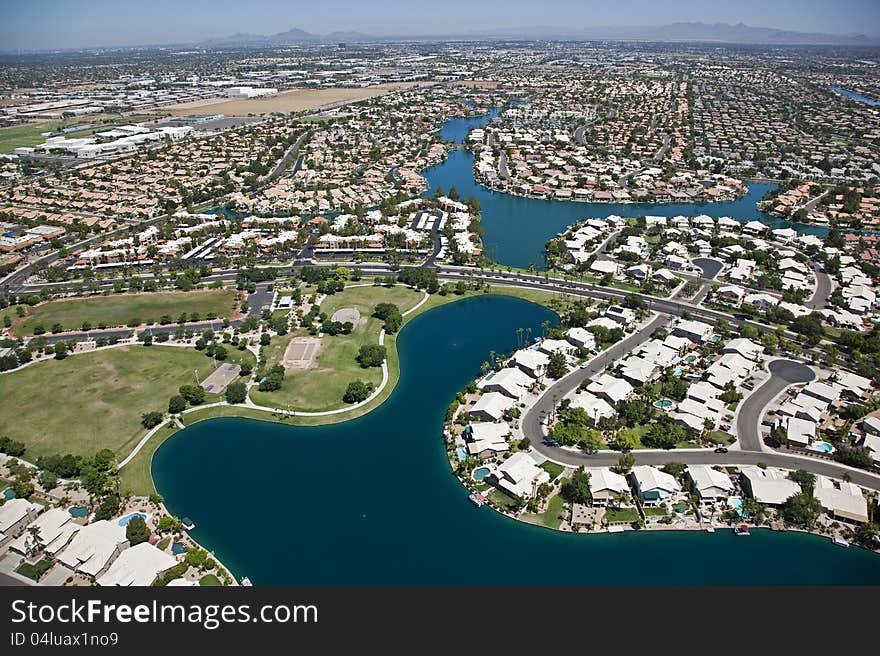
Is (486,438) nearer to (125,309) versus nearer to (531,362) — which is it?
(531,362)

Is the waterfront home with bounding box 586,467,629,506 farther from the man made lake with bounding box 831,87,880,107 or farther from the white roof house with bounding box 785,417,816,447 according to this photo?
the man made lake with bounding box 831,87,880,107

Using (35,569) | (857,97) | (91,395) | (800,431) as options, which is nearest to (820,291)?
(800,431)

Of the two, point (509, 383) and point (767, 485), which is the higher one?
point (509, 383)

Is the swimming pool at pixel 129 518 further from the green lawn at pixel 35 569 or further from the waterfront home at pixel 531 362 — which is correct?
the waterfront home at pixel 531 362

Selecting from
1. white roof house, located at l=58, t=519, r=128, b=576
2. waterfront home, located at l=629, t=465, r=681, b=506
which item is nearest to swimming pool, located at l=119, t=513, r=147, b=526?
white roof house, located at l=58, t=519, r=128, b=576

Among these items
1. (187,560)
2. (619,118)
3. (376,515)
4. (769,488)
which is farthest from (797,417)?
(619,118)

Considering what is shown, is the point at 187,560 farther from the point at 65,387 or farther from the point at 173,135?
the point at 173,135

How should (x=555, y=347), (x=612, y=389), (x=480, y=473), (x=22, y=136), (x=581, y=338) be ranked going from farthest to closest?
(x=22, y=136) < (x=581, y=338) < (x=555, y=347) < (x=612, y=389) < (x=480, y=473)
